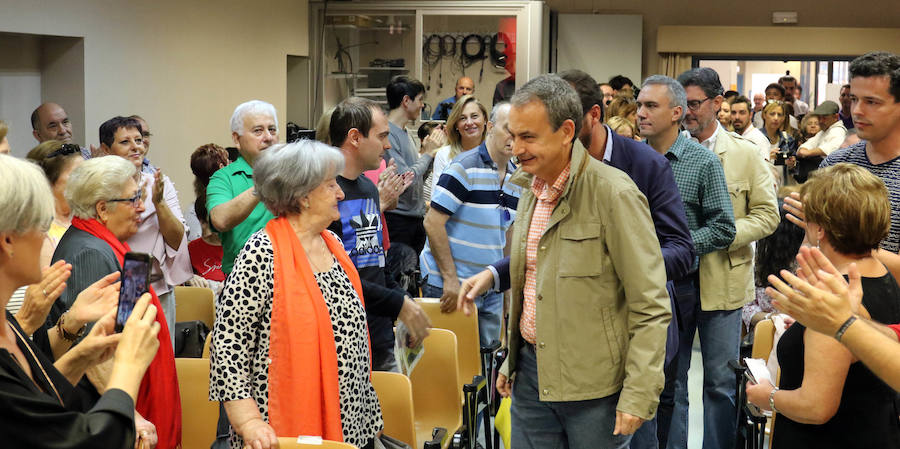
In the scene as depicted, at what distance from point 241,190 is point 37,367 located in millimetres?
2050

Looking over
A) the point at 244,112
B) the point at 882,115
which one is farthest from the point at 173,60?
the point at 882,115

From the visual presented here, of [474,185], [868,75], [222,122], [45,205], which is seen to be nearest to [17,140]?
[222,122]

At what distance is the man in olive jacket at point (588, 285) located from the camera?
94.9 inches

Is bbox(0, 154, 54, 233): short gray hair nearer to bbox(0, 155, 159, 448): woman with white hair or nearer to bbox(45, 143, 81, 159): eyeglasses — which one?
bbox(0, 155, 159, 448): woman with white hair

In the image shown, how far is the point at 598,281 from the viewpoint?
249 centimetres

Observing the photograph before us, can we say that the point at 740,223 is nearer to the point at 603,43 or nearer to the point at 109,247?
the point at 109,247

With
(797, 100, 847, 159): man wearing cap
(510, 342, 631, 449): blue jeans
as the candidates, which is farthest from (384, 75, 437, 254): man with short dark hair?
(797, 100, 847, 159): man wearing cap

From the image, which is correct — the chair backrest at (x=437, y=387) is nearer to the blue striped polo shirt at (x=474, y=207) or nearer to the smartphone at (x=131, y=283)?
the blue striped polo shirt at (x=474, y=207)

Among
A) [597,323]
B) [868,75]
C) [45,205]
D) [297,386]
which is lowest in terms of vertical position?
[297,386]

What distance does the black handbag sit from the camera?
4.03 metres

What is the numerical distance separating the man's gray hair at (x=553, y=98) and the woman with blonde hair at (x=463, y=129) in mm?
2915

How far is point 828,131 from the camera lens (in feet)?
28.8

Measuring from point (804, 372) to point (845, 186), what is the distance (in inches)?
18.6

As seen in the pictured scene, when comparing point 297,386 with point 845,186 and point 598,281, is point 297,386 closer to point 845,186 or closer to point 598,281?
point 598,281
